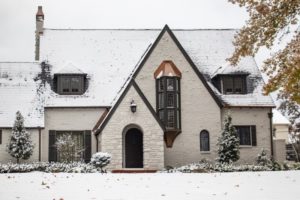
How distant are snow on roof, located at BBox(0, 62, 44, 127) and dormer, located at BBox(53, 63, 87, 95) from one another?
1657 millimetres

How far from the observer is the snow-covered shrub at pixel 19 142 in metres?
31.4

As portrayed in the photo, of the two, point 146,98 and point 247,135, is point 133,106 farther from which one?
point 247,135

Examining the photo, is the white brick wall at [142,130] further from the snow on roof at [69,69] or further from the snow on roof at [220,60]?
the snow on roof at [220,60]

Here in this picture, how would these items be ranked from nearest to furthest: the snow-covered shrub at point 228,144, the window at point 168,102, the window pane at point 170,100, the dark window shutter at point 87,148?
1. the snow-covered shrub at point 228,144
2. the window at point 168,102
3. the window pane at point 170,100
4. the dark window shutter at point 87,148

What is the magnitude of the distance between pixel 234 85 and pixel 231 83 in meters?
0.27

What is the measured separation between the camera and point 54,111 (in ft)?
109

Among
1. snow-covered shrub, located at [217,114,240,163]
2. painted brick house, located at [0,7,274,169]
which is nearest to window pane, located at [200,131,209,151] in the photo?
painted brick house, located at [0,7,274,169]

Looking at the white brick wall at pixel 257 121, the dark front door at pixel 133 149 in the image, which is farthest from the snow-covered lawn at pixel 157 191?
the white brick wall at pixel 257 121

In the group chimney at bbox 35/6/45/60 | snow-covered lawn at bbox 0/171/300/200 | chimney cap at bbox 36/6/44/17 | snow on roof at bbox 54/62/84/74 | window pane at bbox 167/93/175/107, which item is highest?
chimney cap at bbox 36/6/44/17

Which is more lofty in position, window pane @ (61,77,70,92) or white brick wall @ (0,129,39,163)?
window pane @ (61,77,70,92)

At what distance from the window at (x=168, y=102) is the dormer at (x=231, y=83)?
3.63m

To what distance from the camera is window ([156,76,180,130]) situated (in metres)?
32.2

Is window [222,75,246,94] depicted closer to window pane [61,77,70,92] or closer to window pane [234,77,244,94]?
window pane [234,77,244,94]

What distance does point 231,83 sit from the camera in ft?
115
